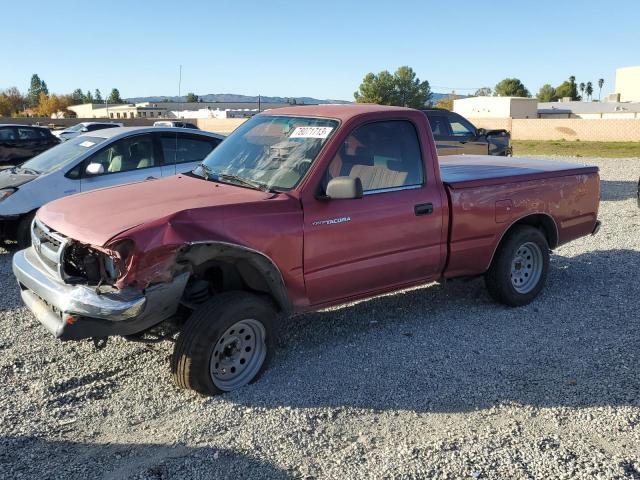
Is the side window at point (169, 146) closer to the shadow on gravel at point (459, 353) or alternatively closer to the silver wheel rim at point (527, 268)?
the shadow on gravel at point (459, 353)

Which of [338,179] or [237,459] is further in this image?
[338,179]

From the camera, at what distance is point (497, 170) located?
6.20 metres

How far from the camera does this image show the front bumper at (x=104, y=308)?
379cm

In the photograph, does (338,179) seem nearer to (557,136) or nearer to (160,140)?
(160,140)

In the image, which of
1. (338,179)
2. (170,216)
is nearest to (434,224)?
(338,179)

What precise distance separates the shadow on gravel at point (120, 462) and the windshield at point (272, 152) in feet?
6.53

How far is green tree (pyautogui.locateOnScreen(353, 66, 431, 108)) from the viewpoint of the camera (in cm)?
10488

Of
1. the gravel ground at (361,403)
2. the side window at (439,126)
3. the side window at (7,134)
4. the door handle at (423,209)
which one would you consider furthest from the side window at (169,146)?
the side window at (7,134)

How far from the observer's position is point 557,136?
42.8 meters

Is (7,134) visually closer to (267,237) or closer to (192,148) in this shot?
(192,148)

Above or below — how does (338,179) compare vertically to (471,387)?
above

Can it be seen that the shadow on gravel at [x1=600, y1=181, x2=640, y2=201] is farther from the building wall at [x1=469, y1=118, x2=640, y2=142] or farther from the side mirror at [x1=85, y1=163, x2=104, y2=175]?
the building wall at [x1=469, y1=118, x2=640, y2=142]

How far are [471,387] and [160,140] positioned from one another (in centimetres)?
614

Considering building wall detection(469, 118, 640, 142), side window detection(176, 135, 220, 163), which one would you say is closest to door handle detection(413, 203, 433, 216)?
side window detection(176, 135, 220, 163)
